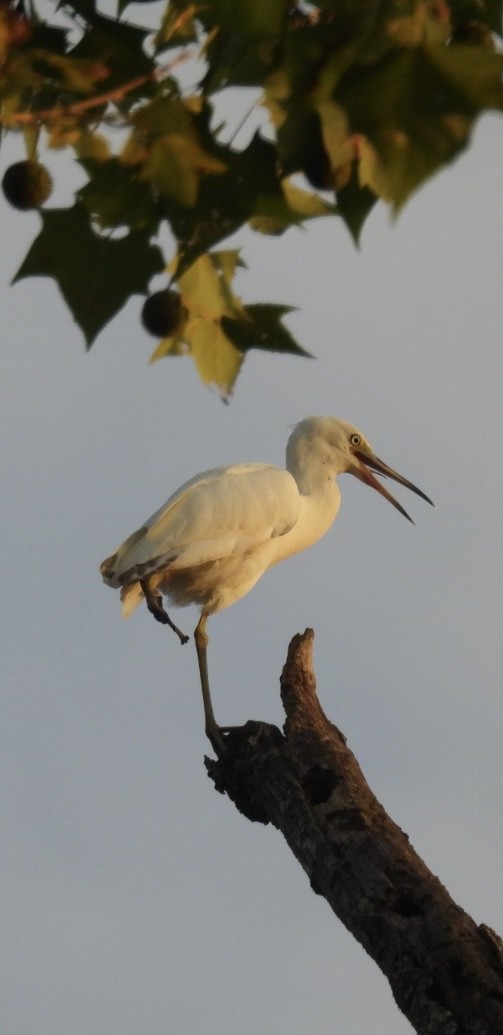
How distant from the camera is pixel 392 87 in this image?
1.40 m

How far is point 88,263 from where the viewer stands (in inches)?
65.2

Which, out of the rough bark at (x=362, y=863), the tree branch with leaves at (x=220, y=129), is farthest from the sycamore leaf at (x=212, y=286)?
the rough bark at (x=362, y=863)

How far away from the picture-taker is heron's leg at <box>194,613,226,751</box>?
23.1ft

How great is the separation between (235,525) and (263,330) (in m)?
5.84

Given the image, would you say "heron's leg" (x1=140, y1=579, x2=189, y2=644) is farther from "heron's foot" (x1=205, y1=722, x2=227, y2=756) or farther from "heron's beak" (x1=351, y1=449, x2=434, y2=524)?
"heron's beak" (x1=351, y1=449, x2=434, y2=524)

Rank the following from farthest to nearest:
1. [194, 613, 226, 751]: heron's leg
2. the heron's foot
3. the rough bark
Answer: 1. [194, 613, 226, 751]: heron's leg
2. the heron's foot
3. the rough bark

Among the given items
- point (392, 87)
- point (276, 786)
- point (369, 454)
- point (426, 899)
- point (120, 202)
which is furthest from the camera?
point (369, 454)

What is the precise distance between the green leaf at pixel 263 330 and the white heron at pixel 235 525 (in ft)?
14.7

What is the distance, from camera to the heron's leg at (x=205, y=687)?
703cm

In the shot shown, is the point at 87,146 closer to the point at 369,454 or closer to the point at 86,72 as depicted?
the point at 86,72

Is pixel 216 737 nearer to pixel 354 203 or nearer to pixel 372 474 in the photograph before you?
pixel 372 474

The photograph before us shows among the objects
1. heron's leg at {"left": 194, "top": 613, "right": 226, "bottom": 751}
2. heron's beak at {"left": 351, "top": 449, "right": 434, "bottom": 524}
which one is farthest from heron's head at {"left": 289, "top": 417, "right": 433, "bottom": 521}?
heron's leg at {"left": 194, "top": 613, "right": 226, "bottom": 751}

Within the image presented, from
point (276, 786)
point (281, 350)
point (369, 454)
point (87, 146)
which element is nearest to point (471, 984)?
point (276, 786)

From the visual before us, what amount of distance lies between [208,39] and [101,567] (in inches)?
222
